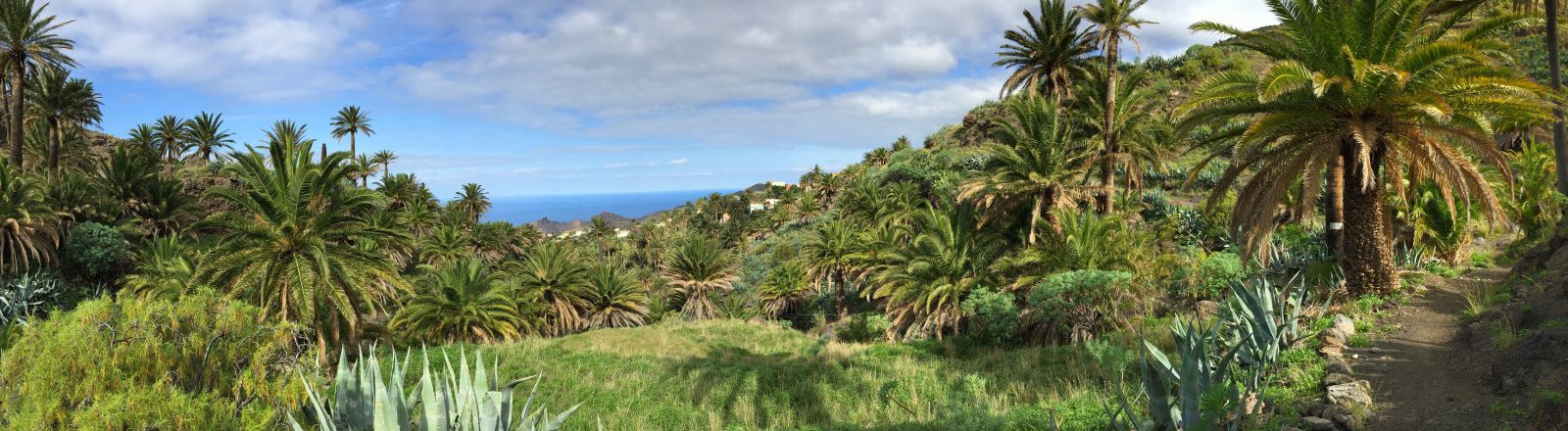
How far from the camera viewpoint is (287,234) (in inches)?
607

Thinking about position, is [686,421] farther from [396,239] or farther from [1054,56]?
[1054,56]

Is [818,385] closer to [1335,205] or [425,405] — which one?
[1335,205]

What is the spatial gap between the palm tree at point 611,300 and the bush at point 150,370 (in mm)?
21136

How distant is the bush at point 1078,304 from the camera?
16031 millimetres

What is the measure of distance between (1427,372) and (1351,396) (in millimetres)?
→ 1745

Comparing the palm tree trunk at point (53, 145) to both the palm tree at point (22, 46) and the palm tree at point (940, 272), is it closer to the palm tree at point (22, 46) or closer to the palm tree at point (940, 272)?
the palm tree at point (22, 46)

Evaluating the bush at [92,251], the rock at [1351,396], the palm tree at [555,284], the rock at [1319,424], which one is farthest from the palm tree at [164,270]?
the rock at [1351,396]

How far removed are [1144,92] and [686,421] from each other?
19063 mm

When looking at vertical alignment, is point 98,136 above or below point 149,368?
above

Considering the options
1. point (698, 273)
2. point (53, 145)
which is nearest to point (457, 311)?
point (698, 273)

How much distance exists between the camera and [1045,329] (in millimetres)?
17234

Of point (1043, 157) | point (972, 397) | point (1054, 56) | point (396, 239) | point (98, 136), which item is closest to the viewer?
point (972, 397)

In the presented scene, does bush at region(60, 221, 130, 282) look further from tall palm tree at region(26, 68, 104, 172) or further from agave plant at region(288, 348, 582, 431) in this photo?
agave plant at region(288, 348, 582, 431)

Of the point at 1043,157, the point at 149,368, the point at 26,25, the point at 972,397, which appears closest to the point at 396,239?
the point at 149,368
